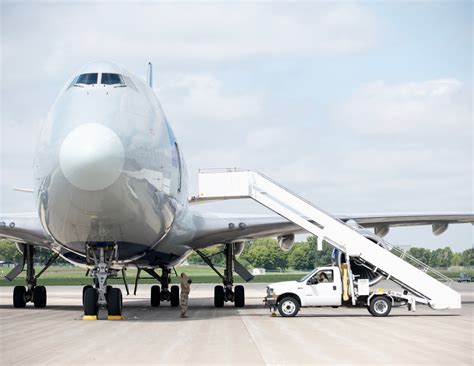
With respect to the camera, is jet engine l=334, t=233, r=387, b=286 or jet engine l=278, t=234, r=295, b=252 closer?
jet engine l=334, t=233, r=387, b=286

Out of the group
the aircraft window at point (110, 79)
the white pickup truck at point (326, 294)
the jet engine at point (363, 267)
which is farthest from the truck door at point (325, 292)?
the aircraft window at point (110, 79)

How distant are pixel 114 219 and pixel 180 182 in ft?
13.9

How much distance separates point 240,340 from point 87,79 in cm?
786

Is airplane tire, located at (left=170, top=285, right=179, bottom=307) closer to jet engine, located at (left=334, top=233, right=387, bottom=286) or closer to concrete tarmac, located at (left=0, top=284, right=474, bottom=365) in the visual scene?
jet engine, located at (left=334, top=233, right=387, bottom=286)

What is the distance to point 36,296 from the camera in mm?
28312

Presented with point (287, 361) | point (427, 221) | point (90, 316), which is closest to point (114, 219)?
point (90, 316)

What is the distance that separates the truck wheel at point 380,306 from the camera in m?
22.2

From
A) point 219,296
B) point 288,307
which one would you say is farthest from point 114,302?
point 219,296

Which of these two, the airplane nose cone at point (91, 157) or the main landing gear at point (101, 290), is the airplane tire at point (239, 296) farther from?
the airplane nose cone at point (91, 157)

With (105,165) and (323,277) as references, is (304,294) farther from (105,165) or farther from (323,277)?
(105,165)

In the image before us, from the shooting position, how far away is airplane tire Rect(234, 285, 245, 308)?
28.4m

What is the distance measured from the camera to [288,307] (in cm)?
2227

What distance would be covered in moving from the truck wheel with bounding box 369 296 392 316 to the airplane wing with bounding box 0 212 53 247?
31.6ft

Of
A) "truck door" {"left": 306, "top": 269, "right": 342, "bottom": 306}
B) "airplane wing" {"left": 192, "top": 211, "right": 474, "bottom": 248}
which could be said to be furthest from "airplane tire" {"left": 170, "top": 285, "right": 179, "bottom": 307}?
"truck door" {"left": 306, "top": 269, "right": 342, "bottom": 306}
